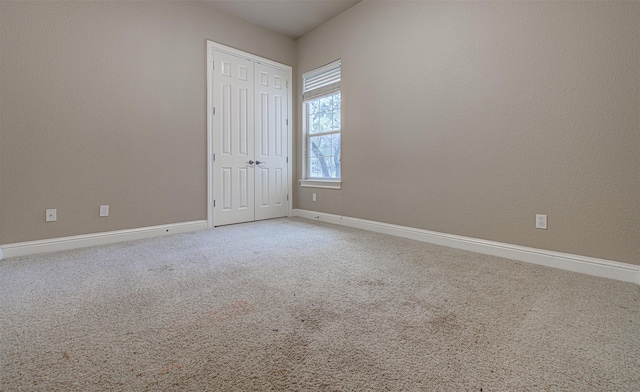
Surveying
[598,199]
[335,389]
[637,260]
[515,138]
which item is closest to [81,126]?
[335,389]

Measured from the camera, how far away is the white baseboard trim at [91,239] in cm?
260

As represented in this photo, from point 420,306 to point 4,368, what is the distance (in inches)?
70.5

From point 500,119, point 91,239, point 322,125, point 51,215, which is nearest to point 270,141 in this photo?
point 322,125

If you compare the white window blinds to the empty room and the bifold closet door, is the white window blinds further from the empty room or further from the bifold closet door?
the bifold closet door

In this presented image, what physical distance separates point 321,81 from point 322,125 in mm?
635

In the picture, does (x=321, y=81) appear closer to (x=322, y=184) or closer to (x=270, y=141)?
(x=270, y=141)

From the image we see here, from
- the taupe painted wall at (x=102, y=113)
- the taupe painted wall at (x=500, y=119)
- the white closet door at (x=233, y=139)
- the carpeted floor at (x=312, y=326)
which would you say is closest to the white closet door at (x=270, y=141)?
the white closet door at (x=233, y=139)

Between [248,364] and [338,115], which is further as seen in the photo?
[338,115]

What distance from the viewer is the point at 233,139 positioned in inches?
161

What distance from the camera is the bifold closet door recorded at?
156 inches

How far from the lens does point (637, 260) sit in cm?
200

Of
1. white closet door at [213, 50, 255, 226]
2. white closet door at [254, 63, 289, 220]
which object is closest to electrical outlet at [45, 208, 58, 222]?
white closet door at [213, 50, 255, 226]

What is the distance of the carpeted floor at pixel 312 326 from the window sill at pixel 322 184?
1.79 meters

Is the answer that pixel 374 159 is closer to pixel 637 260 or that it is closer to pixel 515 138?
pixel 515 138
